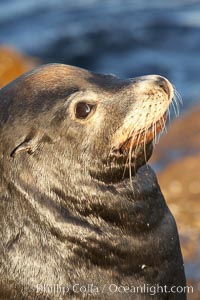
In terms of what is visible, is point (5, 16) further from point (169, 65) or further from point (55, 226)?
point (55, 226)

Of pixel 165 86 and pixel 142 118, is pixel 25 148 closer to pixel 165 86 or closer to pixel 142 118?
pixel 142 118

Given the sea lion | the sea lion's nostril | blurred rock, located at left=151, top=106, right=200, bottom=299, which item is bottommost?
blurred rock, located at left=151, top=106, right=200, bottom=299

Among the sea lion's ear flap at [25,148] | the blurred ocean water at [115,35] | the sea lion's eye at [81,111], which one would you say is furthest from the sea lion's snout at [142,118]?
the blurred ocean water at [115,35]

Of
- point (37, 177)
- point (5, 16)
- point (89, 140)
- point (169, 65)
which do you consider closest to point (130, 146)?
point (89, 140)

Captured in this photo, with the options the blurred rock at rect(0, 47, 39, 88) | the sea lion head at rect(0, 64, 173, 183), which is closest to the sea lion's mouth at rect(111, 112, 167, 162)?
the sea lion head at rect(0, 64, 173, 183)

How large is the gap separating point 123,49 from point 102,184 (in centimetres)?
1322

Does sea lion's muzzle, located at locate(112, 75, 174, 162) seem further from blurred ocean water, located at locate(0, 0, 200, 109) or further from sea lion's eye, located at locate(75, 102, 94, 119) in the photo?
blurred ocean water, located at locate(0, 0, 200, 109)

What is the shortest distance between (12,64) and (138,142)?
1112cm

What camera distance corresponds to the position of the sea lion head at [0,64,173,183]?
6836 mm

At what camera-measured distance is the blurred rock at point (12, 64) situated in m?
17.1

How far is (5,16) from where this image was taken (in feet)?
74.2

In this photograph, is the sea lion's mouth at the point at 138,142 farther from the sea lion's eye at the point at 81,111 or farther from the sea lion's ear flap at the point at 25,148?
the sea lion's ear flap at the point at 25,148

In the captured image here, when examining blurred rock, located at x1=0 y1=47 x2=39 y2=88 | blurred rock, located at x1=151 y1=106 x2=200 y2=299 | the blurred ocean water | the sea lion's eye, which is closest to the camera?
the sea lion's eye

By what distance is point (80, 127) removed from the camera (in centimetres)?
684
